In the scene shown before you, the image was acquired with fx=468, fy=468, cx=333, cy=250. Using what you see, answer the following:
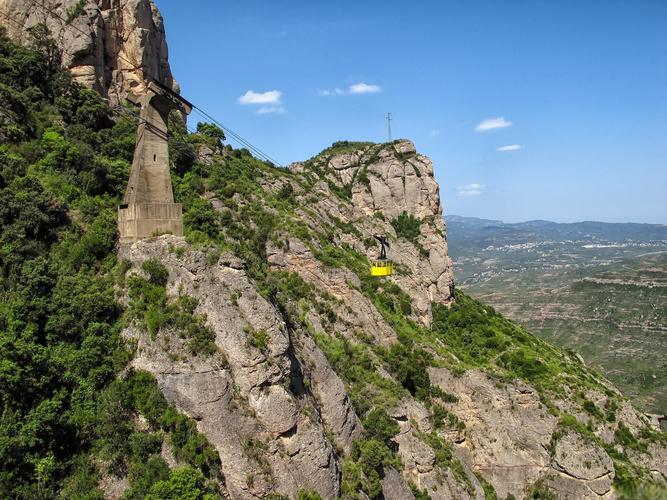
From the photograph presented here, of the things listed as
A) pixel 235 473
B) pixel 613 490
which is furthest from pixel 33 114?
pixel 613 490

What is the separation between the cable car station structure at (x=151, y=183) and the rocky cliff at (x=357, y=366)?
1.48 meters

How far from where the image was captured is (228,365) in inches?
898

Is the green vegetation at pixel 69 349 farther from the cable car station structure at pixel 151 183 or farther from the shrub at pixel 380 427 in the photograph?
the shrub at pixel 380 427

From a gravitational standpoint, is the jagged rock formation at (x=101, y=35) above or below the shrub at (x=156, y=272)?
above

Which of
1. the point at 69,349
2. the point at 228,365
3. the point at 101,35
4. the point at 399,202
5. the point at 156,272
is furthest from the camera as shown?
the point at 399,202

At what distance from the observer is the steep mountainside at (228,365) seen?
66.3ft

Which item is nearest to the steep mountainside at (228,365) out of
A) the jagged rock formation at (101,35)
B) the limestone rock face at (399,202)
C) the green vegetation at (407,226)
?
the jagged rock formation at (101,35)

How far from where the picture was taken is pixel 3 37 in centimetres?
4241

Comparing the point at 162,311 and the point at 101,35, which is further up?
the point at 101,35

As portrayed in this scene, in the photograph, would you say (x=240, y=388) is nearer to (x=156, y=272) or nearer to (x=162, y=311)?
(x=162, y=311)

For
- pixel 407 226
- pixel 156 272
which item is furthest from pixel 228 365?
pixel 407 226

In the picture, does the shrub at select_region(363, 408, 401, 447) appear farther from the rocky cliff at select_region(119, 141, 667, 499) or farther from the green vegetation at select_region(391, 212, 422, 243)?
the green vegetation at select_region(391, 212, 422, 243)

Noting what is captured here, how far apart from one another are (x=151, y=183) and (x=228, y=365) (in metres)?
12.3

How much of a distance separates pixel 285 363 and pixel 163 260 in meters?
8.65
